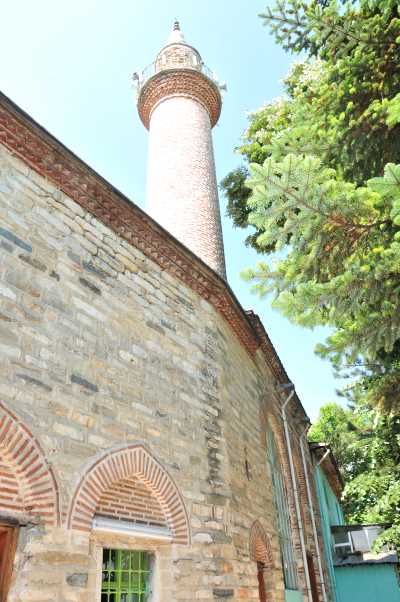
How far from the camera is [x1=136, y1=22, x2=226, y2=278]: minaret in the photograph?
10.2 metres

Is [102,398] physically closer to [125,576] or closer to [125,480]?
[125,480]

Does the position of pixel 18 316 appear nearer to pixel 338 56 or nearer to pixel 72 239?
pixel 72 239

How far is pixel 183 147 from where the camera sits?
11.2 meters

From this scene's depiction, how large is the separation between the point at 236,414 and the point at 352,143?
3.83m

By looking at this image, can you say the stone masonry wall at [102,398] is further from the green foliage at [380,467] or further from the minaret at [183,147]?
the minaret at [183,147]

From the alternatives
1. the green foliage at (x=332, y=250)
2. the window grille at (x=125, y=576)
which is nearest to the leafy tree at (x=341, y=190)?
the green foliage at (x=332, y=250)

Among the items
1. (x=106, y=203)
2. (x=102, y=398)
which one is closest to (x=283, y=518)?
(x=102, y=398)

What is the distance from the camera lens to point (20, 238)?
4.12m

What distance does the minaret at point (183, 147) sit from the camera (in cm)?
1018

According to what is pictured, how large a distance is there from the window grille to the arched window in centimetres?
406

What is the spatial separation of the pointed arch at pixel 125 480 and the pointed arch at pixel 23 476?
23 centimetres

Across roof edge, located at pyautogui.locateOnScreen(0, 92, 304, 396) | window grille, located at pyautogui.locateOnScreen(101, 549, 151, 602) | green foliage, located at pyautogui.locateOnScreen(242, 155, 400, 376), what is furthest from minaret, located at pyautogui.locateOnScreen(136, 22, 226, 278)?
window grille, located at pyautogui.locateOnScreen(101, 549, 151, 602)

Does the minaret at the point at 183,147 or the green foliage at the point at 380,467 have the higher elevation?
the minaret at the point at 183,147

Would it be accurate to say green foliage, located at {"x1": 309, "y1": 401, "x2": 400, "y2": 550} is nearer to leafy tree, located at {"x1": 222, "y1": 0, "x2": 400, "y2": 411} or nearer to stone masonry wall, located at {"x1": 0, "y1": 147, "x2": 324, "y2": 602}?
stone masonry wall, located at {"x1": 0, "y1": 147, "x2": 324, "y2": 602}
